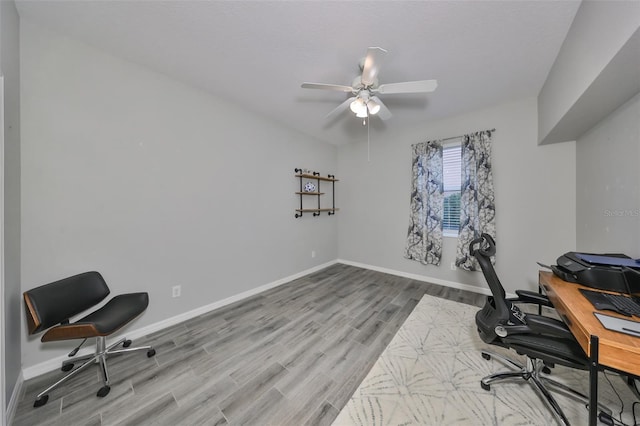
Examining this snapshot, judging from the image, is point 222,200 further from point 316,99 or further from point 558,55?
point 558,55

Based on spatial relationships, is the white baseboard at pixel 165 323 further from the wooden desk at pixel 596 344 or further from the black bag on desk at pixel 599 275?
the black bag on desk at pixel 599 275

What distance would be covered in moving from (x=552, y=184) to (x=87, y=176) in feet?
16.2

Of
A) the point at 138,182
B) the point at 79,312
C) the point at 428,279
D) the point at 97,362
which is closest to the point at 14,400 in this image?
the point at 97,362

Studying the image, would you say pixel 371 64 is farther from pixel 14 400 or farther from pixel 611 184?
pixel 14 400

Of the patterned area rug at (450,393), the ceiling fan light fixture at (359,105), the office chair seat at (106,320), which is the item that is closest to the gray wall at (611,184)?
the patterned area rug at (450,393)

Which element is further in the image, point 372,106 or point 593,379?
point 372,106

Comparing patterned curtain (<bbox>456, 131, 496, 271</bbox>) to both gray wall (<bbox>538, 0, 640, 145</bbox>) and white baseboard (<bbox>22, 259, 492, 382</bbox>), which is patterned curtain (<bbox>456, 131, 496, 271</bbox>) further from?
gray wall (<bbox>538, 0, 640, 145</bbox>)

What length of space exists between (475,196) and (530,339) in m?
2.21

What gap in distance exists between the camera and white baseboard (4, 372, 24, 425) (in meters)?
1.26

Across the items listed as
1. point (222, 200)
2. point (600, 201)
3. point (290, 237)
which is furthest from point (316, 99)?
point (600, 201)

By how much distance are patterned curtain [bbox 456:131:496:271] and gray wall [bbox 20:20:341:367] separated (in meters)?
2.85

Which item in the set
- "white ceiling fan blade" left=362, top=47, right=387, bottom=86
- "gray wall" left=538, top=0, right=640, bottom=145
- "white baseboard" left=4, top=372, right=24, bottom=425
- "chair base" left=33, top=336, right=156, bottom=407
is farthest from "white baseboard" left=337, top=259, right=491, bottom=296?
"white baseboard" left=4, top=372, right=24, bottom=425

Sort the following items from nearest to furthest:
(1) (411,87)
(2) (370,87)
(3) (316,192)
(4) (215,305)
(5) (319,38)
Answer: (5) (319,38), (1) (411,87), (2) (370,87), (4) (215,305), (3) (316,192)

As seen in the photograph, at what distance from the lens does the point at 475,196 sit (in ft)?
9.93
